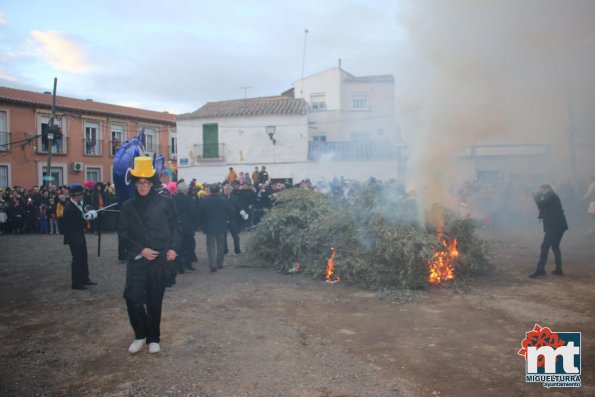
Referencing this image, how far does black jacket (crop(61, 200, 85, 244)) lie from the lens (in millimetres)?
7020

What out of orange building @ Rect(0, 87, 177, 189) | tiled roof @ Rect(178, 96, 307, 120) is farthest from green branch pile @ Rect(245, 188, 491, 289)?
orange building @ Rect(0, 87, 177, 189)

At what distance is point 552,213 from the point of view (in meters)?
7.69

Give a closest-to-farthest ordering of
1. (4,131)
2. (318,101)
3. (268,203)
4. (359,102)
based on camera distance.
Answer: (268,203) < (4,131) < (359,102) < (318,101)

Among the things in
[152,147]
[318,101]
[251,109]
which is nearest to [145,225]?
[251,109]

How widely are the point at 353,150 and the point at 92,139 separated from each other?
738 inches

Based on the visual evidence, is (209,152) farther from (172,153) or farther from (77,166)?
(172,153)

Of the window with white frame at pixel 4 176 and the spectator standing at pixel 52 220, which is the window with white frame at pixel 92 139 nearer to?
the window with white frame at pixel 4 176

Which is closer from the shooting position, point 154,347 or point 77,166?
point 154,347

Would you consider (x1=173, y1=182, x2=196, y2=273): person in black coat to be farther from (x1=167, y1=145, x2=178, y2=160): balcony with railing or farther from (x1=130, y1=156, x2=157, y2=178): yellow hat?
(x1=167, y1=145, x2=178, y2=160): balcony with railing

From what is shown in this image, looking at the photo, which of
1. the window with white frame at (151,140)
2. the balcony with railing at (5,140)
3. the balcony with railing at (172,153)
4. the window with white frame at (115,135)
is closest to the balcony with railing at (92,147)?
the window with white frame at (115,135)

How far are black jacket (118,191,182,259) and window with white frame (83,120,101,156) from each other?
90.3ft

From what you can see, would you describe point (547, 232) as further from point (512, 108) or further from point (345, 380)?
point (345, 380)

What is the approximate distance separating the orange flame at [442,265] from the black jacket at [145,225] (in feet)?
14.6

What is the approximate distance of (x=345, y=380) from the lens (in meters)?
3.74
